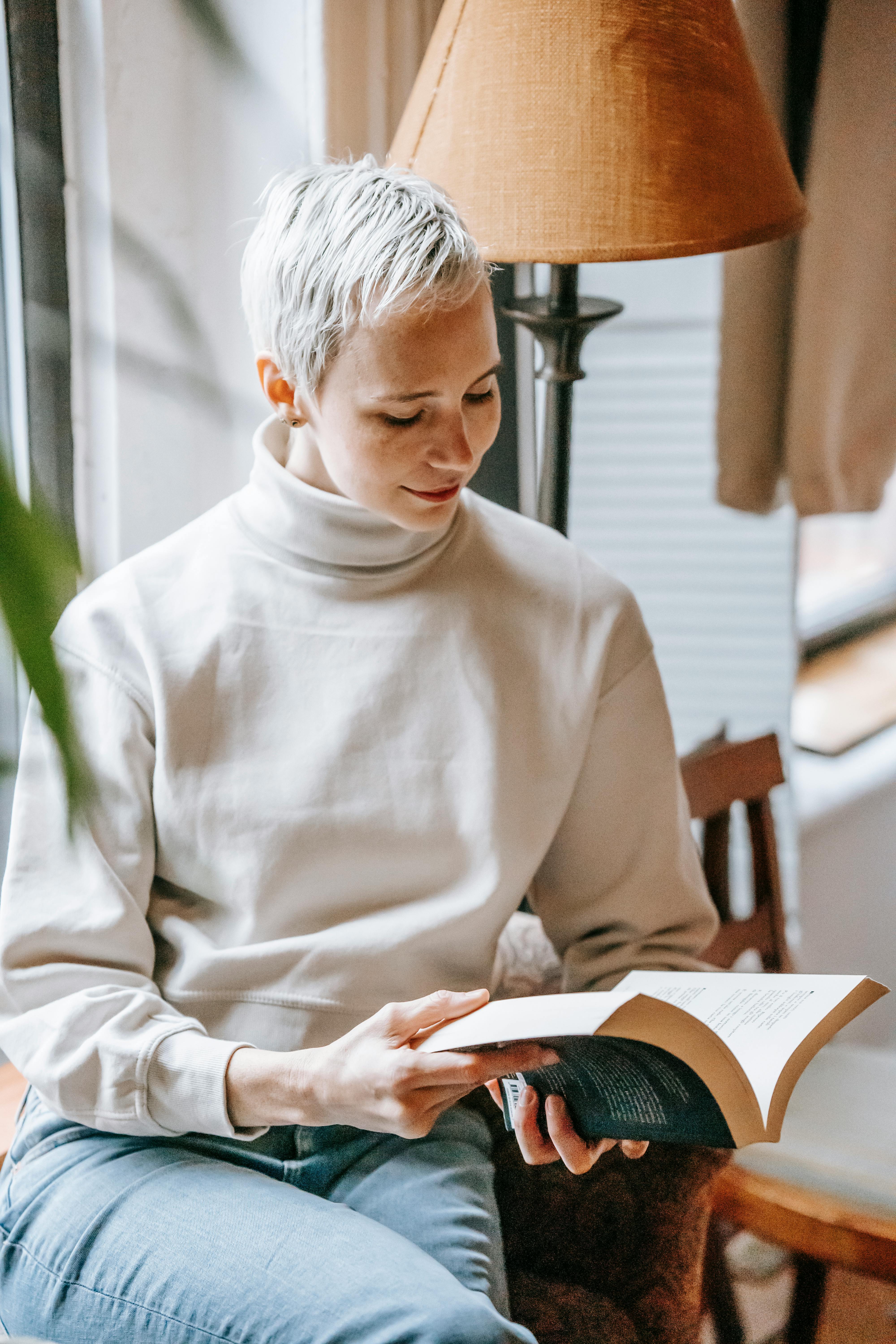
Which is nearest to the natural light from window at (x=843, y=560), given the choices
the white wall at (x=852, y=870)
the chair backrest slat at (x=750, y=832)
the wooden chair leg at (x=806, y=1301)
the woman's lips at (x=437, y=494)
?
the white wall at (x=852, y=870)

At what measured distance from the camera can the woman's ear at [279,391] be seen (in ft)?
3.23

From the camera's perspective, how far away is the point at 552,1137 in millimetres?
880

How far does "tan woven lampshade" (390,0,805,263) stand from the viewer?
104 cm

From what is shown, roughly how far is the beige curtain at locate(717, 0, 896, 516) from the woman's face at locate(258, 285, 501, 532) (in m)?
0.83

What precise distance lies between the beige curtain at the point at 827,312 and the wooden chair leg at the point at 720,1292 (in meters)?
1.00

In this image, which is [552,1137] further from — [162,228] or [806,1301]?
[162,228]

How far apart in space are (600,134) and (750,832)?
2.96ft

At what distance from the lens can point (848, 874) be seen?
2242mm

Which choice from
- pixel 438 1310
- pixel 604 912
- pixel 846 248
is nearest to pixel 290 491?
pixel 604 912

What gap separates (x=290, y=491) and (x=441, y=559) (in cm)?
16

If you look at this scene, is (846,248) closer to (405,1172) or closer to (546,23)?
(546,23)

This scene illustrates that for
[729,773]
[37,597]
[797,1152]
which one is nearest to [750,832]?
[729,773]

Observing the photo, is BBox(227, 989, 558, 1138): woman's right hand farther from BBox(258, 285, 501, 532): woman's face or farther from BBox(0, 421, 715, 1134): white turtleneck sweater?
BBox(258, 285, 501, 532): woman's face

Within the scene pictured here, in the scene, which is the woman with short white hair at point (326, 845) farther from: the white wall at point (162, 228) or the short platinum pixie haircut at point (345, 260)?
the white wall at point (162, 228)
